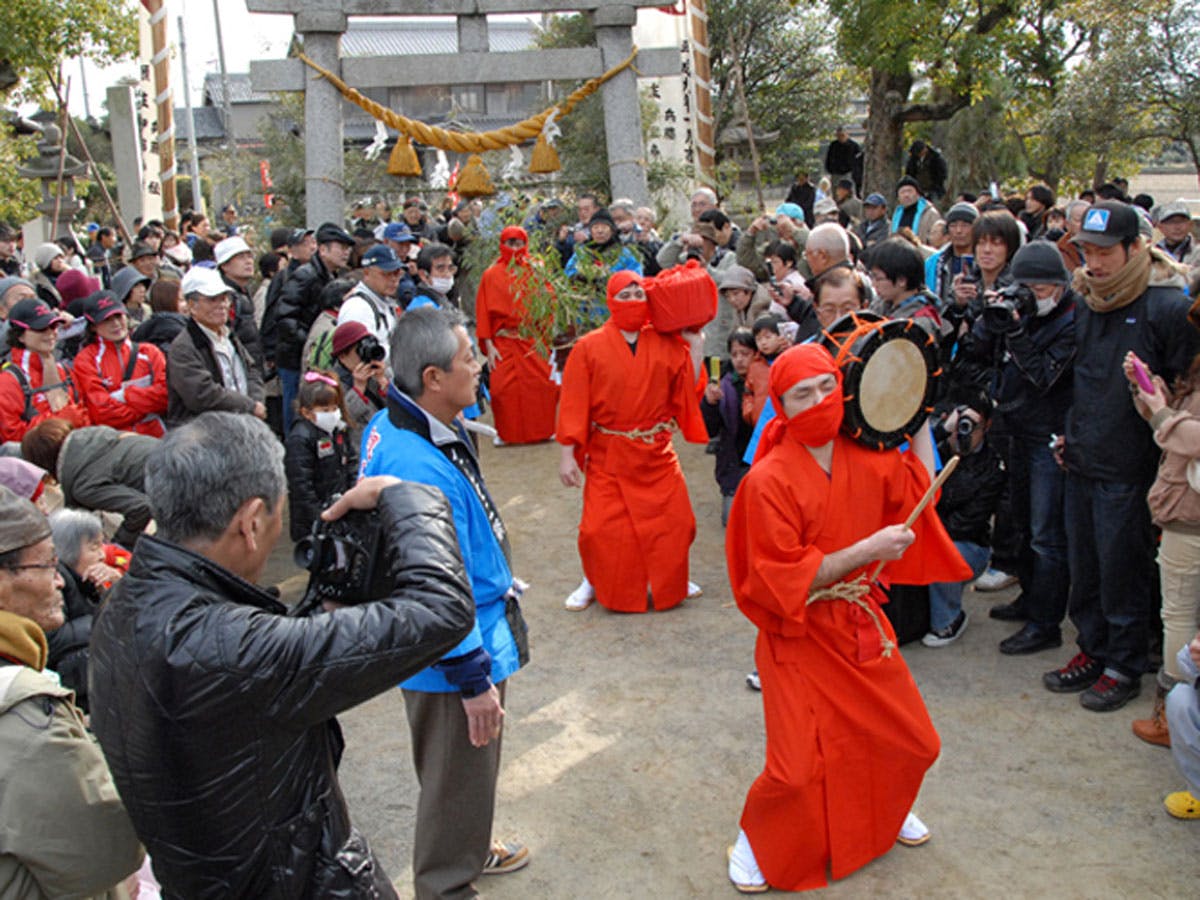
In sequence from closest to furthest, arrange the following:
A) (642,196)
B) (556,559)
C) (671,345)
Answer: (671,345) < (556,559) < (642,196)

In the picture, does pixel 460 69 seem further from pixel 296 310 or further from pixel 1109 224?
pixel 1109 224

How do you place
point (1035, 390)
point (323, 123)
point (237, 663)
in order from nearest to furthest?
point (237, 663) < point (1035, 390) < point (323, 123)

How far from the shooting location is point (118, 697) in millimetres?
1658

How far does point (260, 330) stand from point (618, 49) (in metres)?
5.60

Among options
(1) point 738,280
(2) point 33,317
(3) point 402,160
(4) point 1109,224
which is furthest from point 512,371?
(4) point 1109,224

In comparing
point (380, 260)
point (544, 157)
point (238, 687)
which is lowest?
point (238, 687)

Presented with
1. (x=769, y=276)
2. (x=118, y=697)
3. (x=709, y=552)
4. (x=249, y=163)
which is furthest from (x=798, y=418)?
(x=249, y=163)

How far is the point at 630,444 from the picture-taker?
211 inches

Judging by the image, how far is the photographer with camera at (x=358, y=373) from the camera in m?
4.95

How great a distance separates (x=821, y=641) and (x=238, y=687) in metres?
1.95

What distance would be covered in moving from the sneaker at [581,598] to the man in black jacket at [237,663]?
373 cm

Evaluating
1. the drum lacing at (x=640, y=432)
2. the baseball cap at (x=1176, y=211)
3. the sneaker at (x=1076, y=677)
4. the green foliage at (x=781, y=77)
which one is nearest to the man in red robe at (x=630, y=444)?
the drum lacing at (x=640, y=432)

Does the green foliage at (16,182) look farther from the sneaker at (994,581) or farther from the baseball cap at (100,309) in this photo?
the sneaker at (994,581)

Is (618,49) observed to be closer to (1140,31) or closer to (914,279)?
(1140,31)
